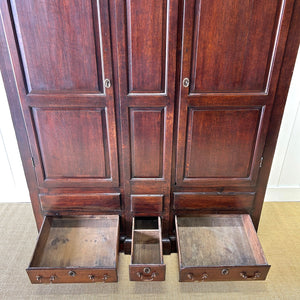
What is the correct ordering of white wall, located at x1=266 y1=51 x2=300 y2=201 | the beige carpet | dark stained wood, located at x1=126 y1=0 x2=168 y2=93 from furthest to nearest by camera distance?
white wall, located at x1=266 y1=51 x2=300 y2=201
the beige carpet
dark stained wood, located at x1=126 y1=0 x2=168 y2=93

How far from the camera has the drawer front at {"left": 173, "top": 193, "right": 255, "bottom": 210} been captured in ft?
4.59

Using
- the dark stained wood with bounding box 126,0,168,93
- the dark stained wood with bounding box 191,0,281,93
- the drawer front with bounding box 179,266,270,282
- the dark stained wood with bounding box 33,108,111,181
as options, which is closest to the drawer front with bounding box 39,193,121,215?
the dark stained wood with bounding box 33,108,111,181

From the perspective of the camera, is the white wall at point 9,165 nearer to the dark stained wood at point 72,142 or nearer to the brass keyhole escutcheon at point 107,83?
the dark stained wood at point 72,142

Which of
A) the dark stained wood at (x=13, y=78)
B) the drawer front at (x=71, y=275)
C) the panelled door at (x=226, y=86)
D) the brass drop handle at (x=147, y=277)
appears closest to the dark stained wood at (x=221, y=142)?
the panelled door at (x=226, y=86)

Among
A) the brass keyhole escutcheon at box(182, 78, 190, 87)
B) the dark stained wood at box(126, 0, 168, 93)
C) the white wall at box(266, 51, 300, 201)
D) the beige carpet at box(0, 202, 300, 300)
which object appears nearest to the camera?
the dark stained wood at box(126, 0, 168, 93)

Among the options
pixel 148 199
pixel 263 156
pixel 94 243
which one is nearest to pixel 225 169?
pixel 263 156

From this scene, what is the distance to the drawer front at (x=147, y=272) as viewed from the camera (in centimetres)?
116

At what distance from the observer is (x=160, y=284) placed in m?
1.36

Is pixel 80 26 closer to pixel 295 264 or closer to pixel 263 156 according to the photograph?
pixel 263 156

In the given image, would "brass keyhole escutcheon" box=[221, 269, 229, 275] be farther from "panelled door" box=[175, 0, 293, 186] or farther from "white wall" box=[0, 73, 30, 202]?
"white wall" box=[0, 73, 30, 202]

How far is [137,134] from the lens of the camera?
1240 millimetres

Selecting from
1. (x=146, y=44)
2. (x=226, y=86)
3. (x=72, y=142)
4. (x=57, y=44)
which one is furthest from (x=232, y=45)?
(x=72, y=142)

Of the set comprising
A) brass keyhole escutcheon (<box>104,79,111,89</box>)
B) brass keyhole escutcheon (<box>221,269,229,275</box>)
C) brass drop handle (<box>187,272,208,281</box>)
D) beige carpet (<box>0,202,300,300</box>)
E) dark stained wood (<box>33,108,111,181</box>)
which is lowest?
beige carpet (<box>0,202,300,300</box>)

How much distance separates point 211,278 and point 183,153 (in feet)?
1.83
